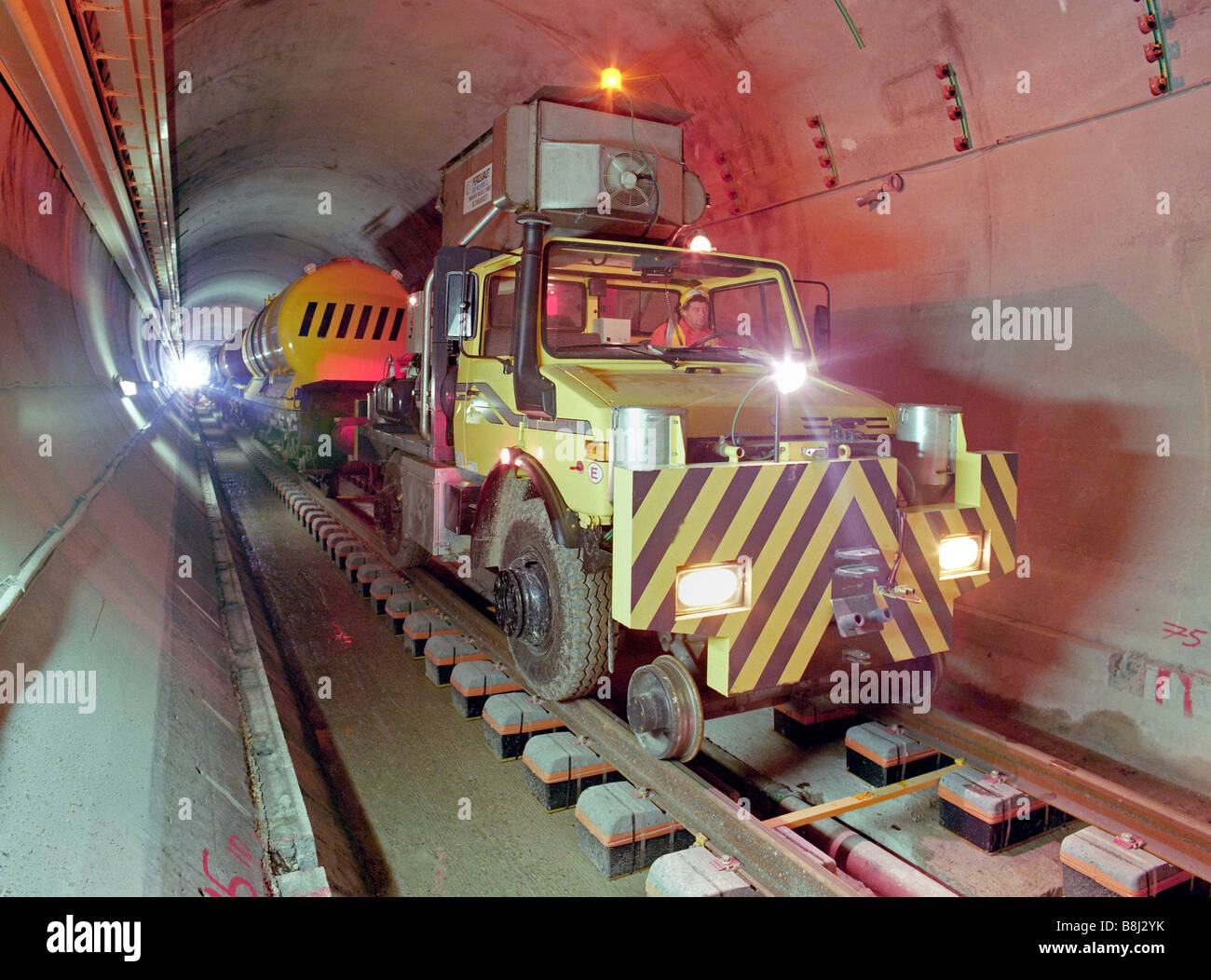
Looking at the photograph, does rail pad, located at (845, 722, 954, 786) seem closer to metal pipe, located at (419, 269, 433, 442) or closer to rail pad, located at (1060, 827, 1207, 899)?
rail pad, located at (1060, 827, 1207, 899)

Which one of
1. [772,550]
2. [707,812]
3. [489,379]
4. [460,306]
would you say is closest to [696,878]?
[707,812]

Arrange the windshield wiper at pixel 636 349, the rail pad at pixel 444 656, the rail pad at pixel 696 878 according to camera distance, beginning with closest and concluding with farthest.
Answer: the rail pad at pixel 696 878
the windshield wiper at pixel 636 349
the rail pad at pixel 444 656

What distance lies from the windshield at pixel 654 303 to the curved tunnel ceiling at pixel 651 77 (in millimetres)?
1853

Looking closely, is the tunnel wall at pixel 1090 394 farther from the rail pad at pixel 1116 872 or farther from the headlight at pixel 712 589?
the headlight at pixel 712 589

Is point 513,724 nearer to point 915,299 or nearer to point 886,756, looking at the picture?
point 886,756

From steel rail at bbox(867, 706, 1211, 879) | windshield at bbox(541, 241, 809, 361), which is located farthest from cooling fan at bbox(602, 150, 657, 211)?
steel rail at bbox(867, 706, 1211, 879)

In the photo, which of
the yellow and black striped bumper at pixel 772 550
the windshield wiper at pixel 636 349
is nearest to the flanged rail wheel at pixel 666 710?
the yellow and black striped bumper at pixel 772 550

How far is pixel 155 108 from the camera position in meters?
6.36

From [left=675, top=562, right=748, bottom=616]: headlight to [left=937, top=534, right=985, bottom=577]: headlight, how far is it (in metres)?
1.05

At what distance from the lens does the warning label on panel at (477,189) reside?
5.52 metres

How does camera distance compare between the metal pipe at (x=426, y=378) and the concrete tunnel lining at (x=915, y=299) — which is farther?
the metal pipe at (x=426, y=378)

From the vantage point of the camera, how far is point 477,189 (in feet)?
19.0
